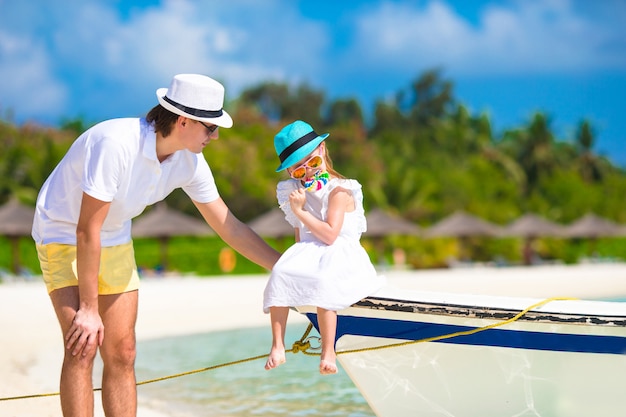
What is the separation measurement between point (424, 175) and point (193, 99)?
31520mm

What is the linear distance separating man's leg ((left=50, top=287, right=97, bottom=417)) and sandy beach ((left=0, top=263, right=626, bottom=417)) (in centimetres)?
231

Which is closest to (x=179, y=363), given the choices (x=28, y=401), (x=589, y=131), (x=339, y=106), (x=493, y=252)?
(x=28, y=401)

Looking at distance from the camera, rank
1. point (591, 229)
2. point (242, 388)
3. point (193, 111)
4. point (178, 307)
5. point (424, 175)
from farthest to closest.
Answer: point (424, 175)
point (591, 229)
point (178, 307)
point (242, 388)
point (193, 111)

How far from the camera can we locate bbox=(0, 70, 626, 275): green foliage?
88.8 ft

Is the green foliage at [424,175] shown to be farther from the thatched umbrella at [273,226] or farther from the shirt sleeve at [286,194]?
the shirt sleeve at [286,194]

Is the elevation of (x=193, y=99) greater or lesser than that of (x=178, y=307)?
greater

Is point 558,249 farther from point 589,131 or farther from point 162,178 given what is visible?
point 162,178

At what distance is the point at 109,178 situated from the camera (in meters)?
3.20

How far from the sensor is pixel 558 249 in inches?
1134

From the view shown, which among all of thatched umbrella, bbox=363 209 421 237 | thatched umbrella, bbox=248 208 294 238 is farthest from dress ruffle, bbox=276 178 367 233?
thatched umbrella, bbox=363 209 421 237

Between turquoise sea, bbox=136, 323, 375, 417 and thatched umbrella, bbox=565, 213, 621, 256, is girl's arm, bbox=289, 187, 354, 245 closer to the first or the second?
turquoise sea, bbox=136, 323, 375, 417

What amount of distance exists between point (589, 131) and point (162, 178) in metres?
44.2

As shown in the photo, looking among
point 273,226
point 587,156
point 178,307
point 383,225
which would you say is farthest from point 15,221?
point 587,156

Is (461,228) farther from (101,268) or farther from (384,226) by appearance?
(101,268)
